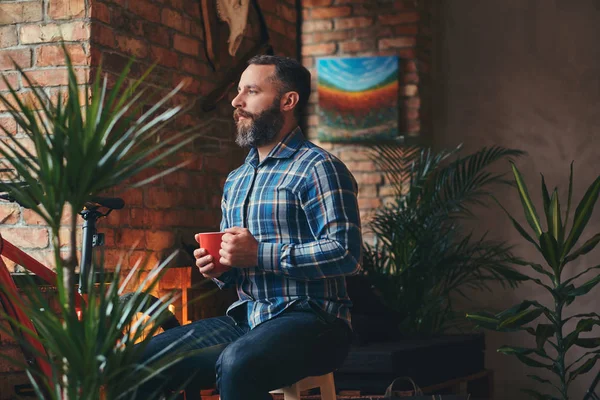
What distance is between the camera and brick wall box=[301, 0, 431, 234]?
5152mm

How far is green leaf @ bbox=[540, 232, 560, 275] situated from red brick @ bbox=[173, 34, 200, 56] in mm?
1653

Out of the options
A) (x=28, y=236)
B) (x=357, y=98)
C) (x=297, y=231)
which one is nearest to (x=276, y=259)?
(x=297, y=231)

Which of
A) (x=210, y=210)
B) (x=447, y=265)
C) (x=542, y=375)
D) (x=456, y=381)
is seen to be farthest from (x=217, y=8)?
(x=542, y=375)

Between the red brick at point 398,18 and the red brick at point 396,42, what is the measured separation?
3.6 inches

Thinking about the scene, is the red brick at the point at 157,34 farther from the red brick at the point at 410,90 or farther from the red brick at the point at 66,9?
the red brick at the point at 410,90

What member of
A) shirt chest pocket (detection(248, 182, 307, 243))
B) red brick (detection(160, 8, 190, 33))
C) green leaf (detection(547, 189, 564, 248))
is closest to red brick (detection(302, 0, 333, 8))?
red brick (detection(160, 8, 190, 33))

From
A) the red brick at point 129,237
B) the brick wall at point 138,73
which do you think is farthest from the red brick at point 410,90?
the red brick at point 129,237

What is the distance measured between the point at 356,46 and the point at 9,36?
7.71 ft

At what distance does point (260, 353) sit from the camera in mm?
2094

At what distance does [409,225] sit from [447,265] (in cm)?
28

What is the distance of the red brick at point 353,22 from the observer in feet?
17.1

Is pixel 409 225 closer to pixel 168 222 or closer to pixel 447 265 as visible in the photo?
pixel 447 265

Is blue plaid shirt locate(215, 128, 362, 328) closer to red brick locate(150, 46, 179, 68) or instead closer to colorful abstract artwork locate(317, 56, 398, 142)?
red brick locate(150, 46, 179, 68)

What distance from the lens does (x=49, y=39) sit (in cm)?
326
